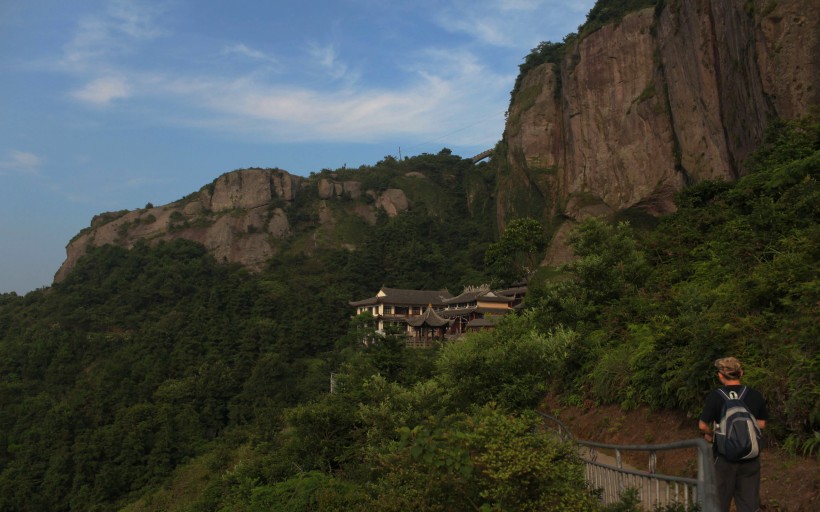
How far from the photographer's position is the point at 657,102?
124ft

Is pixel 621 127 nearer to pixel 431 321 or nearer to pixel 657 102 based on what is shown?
pixel 657 102

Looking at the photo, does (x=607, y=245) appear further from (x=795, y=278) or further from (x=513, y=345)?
(x=795, y=278)

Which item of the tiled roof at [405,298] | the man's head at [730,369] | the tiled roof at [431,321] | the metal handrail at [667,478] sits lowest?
the tiled roof at [431,321]

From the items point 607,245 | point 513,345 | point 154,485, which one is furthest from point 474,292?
point 513,345

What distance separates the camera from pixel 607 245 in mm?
17141

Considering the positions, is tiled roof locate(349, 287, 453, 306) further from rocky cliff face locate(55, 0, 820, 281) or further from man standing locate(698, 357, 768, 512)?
man standing locate(698, 357, 768, 512)

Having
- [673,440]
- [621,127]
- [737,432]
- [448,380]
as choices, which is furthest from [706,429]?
[621,127]

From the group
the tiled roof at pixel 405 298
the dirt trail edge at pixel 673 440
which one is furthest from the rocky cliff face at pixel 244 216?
the dirt trail edge at pixel 673 440

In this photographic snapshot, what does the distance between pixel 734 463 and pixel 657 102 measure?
37433 mm

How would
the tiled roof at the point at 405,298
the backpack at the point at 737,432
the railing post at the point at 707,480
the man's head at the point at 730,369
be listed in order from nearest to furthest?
the railing post at the point at 707,480
the backpack at the point at 737,432
the man's head at the point at 730,369
the tiled roof at the point at 405,298

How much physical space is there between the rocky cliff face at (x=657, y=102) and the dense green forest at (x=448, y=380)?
3.28m

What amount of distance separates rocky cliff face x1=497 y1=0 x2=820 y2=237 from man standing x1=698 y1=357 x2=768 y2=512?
823 inches

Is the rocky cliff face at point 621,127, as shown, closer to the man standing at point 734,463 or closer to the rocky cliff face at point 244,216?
the rocky cliff face at point 244,216

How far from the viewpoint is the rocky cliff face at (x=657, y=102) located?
75.5 feet
